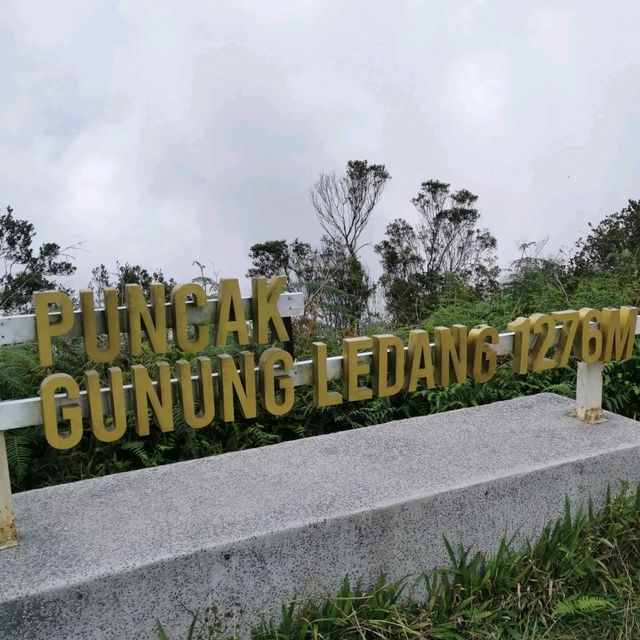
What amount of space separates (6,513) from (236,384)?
3.13 feet

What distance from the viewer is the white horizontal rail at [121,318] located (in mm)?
2607

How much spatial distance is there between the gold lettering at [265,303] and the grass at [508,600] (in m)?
1.04

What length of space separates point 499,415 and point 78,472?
2.21 meters

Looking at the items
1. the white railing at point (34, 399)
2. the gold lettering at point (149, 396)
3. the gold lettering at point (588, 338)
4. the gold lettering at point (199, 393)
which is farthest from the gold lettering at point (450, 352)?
the gold lettering at point (149, 396)

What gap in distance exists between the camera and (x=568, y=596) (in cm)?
305

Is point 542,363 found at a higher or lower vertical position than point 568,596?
higher

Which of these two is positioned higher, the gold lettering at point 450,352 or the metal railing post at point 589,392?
the gold lettering at point 450,352

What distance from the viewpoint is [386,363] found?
10.7 feet

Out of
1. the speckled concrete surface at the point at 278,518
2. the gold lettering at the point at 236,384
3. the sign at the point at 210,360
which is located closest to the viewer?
the speckled concrete surface at the point at 278,518

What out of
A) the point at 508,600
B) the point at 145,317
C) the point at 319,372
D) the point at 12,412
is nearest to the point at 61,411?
the point at 12,412

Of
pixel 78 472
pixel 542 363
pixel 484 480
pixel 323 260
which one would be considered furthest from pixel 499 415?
pixel 323 260

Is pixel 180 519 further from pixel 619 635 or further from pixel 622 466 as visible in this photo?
pixel 622 466

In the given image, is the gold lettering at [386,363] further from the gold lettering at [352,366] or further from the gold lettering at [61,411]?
the gold lettering at [61,411]

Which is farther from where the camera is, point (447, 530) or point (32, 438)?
point (32, 438)
